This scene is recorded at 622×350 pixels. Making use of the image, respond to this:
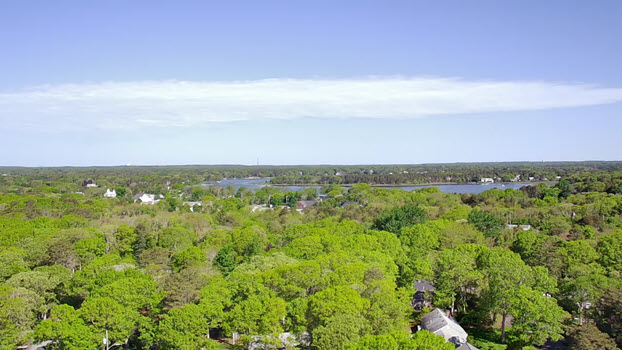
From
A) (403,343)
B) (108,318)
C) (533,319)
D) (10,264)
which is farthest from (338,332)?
(10,264)

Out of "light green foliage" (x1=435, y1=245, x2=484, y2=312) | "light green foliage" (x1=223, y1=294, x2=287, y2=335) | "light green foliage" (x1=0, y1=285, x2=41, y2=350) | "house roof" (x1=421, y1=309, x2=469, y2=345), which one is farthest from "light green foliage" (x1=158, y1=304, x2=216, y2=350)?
"light green foliage" (x1=435, y1=245, x2=484, y2=312)

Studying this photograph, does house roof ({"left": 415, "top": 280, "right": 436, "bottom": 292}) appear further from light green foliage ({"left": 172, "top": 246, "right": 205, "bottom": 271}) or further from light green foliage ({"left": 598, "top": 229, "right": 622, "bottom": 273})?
light green foliage ({"left": 172, "top": 246, "right": 205, "bottom": 271})

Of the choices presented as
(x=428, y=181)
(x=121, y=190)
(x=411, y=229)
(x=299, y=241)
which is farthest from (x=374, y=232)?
(x=428, y=181)

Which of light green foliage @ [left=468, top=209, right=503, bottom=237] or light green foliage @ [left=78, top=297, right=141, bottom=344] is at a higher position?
light green foliage @ [left=468, top=209, right=503, bottom=237]

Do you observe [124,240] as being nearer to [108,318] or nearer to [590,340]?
[108,318]

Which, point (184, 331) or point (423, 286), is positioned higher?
point (184, 331)

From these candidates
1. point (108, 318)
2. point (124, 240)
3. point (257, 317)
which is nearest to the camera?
point (257, 317)

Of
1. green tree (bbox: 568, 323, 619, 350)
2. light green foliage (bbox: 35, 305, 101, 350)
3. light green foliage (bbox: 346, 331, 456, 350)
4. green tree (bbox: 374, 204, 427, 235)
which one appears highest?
green tree (bbox: 374, 204, 427, 235)

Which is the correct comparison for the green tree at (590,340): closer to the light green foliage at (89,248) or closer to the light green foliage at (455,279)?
the light green foliage at (455,279)

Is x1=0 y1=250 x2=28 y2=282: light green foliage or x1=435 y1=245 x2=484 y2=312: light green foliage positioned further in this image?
x1=0 y1=250 x2=28 y2=282: light green foliage
